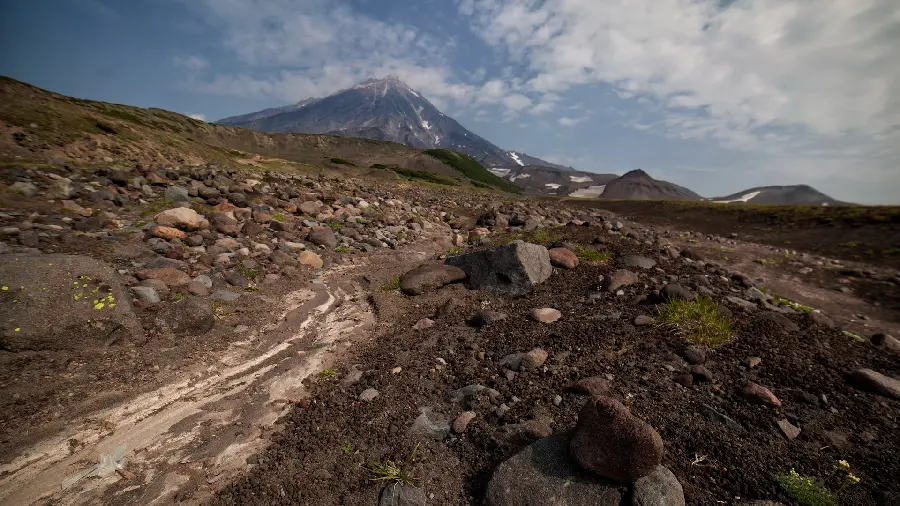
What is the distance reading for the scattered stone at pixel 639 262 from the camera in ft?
34.8

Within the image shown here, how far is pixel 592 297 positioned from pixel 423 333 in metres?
4.21

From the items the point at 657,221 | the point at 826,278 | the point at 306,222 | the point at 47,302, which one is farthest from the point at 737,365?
the point at 657,221

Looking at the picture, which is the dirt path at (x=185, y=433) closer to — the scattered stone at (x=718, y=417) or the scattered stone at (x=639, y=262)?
the scattered stone at (x=718, y=417)

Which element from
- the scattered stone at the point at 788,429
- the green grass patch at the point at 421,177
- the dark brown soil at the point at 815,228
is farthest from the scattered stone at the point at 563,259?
the green grass patch at the point at 421,177

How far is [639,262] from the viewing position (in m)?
10.8

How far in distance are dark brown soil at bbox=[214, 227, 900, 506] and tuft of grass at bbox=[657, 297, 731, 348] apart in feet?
0.79

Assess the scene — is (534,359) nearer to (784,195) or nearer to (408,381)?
(408,381)

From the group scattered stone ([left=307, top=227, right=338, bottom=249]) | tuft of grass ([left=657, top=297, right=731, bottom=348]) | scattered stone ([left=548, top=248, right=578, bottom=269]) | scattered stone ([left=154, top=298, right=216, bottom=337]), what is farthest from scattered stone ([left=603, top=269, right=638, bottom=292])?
scattered stone ([left=307, top=227, right=338, bottom=249])

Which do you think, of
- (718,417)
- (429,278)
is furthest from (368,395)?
(429,278)

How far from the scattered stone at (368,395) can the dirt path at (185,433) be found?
41.9 inches

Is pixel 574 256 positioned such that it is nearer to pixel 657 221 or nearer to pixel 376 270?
pixel 376 270

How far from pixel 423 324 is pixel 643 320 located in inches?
181

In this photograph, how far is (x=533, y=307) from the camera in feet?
28.6

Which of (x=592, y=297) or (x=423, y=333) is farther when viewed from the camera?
(x=592, y=297)
